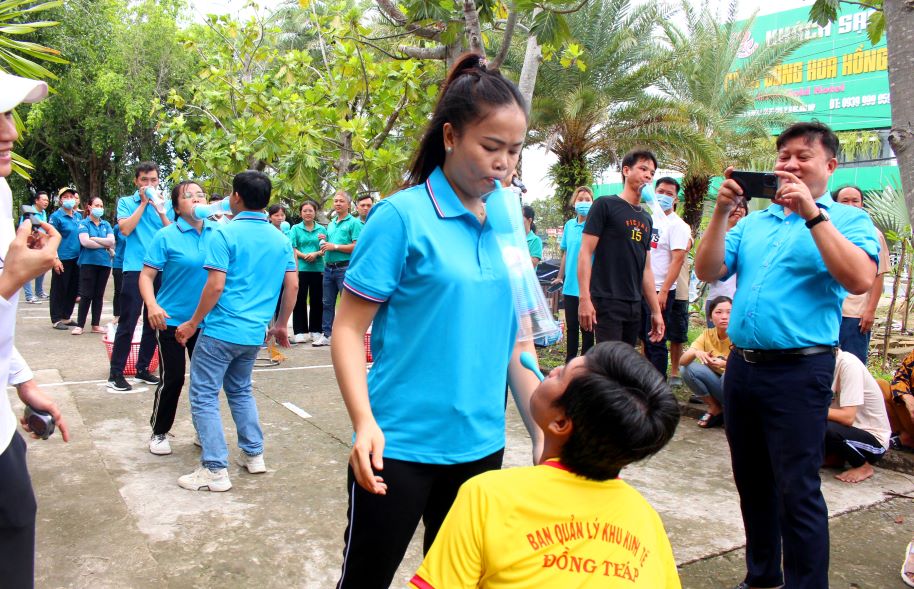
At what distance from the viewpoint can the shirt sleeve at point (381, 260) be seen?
1865 mm

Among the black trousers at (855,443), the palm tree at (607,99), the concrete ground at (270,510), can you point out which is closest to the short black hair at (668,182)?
the concrete ground at (270,510)

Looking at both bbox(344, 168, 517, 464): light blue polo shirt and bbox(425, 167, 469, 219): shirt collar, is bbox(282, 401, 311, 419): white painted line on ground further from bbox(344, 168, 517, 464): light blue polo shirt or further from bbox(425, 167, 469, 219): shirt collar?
bbox(425, 167, 469, 219): shirt collar

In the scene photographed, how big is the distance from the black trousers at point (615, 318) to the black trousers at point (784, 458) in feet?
7.67

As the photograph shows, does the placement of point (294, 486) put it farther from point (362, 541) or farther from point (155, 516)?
point (362, 541)

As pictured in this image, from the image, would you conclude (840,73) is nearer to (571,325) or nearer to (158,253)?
(571,325)

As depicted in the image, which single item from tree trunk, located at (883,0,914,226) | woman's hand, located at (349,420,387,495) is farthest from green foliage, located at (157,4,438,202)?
woman's hand, located at (349,420,387,495)

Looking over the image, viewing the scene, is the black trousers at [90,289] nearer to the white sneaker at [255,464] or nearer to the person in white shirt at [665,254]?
the white sneaker at [255,464]

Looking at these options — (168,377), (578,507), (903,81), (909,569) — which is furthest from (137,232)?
(909,569)

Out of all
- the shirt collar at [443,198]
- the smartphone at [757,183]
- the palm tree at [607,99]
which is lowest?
the shirt collar at [443,198]

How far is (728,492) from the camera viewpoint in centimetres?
438

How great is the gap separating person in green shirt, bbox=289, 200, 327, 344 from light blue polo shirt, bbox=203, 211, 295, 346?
5.33 metres

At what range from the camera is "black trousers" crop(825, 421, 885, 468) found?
15.0 ft

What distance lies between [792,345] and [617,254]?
261 cm

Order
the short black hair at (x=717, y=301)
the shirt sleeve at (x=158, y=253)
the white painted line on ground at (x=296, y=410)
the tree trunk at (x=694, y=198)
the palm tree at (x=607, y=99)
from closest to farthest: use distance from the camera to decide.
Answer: the shirt sleeve at (x=158, y=253)
the short black hair at (x=717, y=301)
the white painted line on ground at (x=296, y=410)
the palm tree at (x=607, y=99)
the tree trunk at (x=694, y=198)
